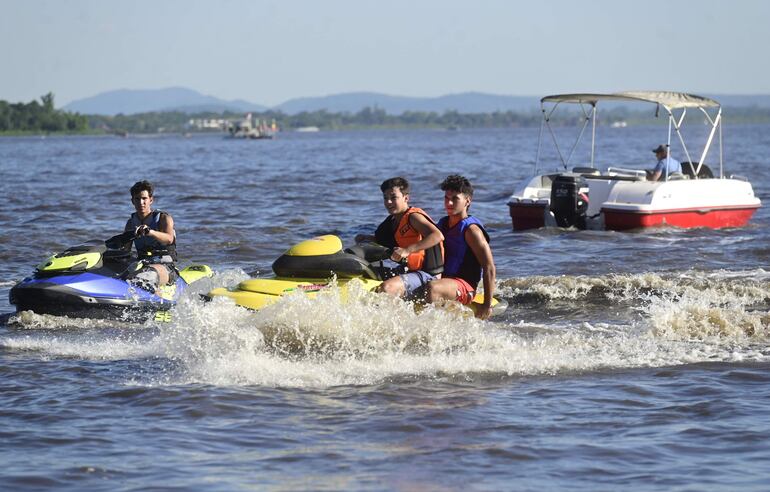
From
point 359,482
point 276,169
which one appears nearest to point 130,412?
point 359,482

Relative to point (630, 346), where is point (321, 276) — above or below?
above

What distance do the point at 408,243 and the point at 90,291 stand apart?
3.33m

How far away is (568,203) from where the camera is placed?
63.4 feet

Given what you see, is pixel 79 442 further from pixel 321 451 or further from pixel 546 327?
pixel 546 327

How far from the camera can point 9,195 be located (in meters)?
30.4

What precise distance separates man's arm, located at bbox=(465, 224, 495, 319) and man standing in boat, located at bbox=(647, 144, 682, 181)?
34.0 ft

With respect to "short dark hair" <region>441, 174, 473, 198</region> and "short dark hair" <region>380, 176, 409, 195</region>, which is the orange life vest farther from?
"short dark hair" <region>441, 174, 473, 198</region>

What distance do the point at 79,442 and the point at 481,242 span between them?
11.9 feet

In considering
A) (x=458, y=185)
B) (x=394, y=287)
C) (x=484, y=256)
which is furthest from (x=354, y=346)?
(x=458, y=185)

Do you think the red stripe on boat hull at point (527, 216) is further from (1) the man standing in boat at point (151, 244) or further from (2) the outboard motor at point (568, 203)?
(1) the man standing in boat at point (151, 244)

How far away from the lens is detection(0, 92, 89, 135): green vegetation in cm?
15562

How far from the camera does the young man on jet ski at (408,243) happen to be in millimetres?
9344

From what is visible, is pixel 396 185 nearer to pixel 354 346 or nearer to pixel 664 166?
pixel 354 346

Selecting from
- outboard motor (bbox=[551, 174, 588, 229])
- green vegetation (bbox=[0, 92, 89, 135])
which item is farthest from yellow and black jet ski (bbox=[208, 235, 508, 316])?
green vegetation (bbox=[0, 92, 89, 135])
